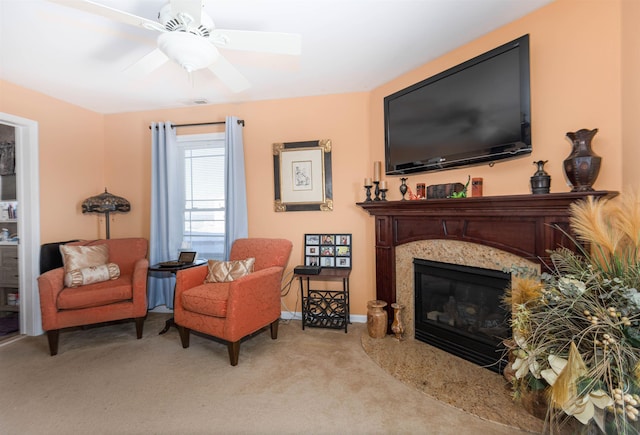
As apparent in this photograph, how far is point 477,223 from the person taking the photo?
83.4 inches

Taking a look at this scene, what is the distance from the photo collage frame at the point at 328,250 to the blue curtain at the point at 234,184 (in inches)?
30.6

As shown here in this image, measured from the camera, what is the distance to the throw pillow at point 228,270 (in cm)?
271

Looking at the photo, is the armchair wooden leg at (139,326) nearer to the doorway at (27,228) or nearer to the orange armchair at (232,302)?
the orange armchair at (232,302)

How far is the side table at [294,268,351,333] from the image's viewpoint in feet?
9.48

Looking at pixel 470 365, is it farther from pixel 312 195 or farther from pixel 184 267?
pixel 184 267

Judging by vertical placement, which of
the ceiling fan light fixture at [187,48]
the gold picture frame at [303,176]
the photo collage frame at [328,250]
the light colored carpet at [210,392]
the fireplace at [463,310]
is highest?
the ceiling fan light fixture at [187,48]

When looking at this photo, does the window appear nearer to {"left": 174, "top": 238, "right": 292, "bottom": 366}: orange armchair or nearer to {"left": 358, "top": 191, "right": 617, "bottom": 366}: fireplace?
{"left": 174, "top": 238, "right": 292, "bottom": 366}: orange armchair

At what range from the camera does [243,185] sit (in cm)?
324

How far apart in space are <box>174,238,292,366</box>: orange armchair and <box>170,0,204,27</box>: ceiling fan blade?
1706 millimetres

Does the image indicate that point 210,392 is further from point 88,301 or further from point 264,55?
point 264,55

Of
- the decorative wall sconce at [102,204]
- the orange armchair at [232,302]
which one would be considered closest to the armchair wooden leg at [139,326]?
the orange armchair at [232,302]

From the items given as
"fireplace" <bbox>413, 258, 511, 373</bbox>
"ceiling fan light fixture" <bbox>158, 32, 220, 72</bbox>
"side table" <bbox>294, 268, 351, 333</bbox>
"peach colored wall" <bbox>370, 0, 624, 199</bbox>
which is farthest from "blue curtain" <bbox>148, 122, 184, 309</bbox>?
"peach colored wall" <bbox>370, 0, 624, 199</bbox>

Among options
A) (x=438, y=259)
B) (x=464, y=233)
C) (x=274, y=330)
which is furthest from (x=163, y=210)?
(x=464, y=233)

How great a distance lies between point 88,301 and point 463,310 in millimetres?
3211
